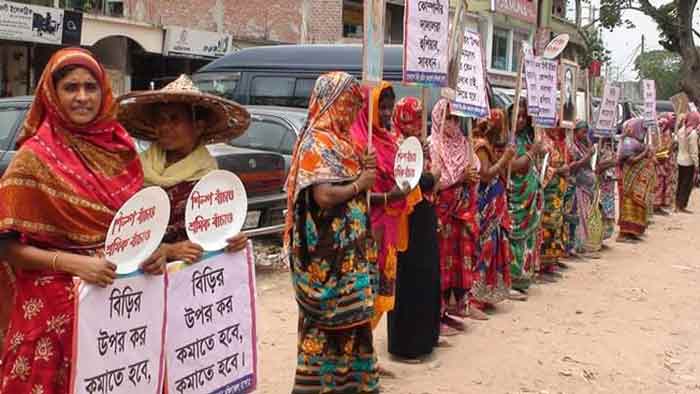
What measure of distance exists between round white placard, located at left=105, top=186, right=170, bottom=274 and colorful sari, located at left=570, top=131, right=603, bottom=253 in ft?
21.9

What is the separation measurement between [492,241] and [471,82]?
1.29 m

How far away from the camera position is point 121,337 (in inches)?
102

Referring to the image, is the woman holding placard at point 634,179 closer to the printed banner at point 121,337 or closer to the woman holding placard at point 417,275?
the woman holding placard at point 417,275

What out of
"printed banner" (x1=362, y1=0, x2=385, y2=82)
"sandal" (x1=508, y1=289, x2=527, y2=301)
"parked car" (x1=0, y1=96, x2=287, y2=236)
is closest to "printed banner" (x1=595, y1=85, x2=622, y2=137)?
"sandal" (x1=508, y1=289, x2=527, y2=301)

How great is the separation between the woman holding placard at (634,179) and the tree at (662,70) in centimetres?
4371

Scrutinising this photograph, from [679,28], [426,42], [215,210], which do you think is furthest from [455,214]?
[679,28]

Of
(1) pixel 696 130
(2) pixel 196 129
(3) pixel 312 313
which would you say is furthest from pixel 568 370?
(1) pixel 696 130

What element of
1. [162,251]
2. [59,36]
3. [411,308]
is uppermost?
[59,36]

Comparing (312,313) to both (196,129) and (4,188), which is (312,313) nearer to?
(196,129)

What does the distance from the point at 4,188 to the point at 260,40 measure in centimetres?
2005

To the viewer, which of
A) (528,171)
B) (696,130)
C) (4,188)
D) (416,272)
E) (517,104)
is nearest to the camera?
(4,188)

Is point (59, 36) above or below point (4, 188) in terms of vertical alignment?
above

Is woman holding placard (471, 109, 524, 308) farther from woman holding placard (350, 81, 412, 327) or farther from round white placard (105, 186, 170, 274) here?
round white placard (105, 186, 170, 274)

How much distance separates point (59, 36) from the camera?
1669 cm
